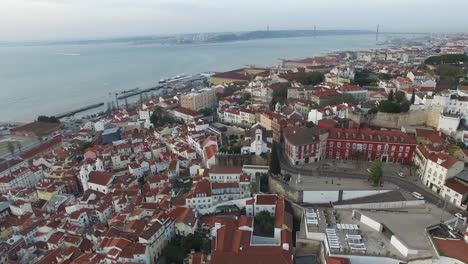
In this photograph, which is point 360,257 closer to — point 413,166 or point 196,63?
point 413,166

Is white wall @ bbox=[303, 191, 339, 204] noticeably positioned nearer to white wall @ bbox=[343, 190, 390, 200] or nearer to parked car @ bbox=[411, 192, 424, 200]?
white wall @ bbox=[343, 190, 390, 200]

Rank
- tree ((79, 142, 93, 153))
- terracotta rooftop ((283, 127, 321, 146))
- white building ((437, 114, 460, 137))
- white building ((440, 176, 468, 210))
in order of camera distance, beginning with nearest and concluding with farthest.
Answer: white building ((440, 176, 468, 210))
terracotta rooftop ((283, 127, 321, 146))
white building ((437, 114, 460, 137))
tree ((79, 142, 93, 153))

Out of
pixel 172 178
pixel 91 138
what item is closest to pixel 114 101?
pixel 91 138

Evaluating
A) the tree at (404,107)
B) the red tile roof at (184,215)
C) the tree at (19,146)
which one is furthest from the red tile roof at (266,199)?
the tree at (19,146)

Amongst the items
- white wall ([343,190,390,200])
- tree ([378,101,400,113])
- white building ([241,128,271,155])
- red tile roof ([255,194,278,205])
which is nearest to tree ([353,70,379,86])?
tree ([378,101,400,113])

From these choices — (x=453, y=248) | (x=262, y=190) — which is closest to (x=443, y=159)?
(x=453, y=248)
